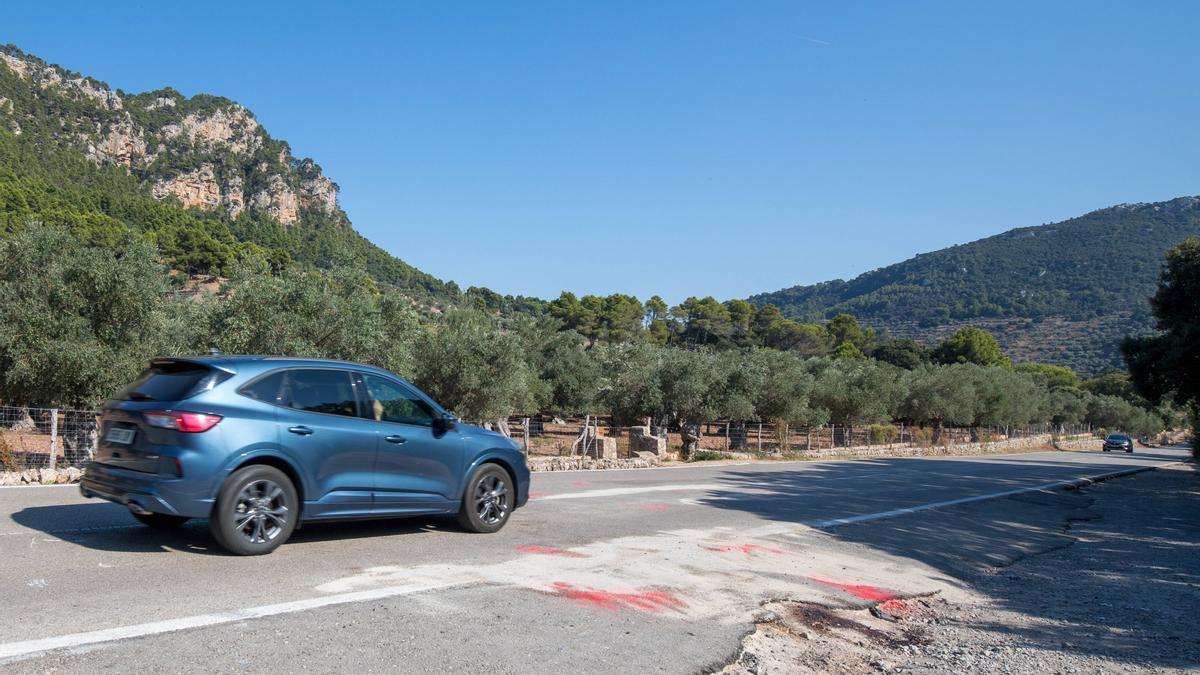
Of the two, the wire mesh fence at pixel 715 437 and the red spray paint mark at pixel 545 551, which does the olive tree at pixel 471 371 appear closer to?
the wire mesh fence at pixel 715 437

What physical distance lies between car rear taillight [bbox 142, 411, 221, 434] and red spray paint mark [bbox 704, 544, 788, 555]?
5344mm

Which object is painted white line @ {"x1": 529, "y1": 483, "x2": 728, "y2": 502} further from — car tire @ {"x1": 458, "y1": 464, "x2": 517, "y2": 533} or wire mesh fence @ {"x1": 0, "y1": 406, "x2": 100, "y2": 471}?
wire mesh fence @ {"x1": 0, "y1": 406, "x2": 100, "y2": 471}

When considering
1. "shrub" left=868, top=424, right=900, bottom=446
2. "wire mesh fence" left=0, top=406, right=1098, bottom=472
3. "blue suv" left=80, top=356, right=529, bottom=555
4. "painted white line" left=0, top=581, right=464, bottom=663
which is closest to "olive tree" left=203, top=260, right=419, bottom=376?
"wire mesh fence" left=0, top=406, right=1098, bottom=472

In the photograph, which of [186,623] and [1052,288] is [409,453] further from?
[1052,288]

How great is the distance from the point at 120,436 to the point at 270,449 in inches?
51.2

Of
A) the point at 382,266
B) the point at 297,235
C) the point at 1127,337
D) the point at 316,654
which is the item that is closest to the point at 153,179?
the point at 297,235

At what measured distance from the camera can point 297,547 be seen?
24.2 feet

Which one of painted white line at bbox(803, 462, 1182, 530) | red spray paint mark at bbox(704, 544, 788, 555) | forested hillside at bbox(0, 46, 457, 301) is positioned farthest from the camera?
forested hillside at bbox(0, 46, 457, 301)

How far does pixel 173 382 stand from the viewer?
6992mm

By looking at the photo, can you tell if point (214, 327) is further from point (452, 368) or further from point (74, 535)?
point (74, 535)

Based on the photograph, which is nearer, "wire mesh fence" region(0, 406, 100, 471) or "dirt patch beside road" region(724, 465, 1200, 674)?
"dirt patch beside road" region(724, 465, 1200, 674)

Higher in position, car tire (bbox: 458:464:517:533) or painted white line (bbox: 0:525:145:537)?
car tire (bbox: 458:464:517:533)

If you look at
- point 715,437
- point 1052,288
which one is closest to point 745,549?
point 715,437

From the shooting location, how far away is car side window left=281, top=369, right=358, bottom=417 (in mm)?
7328
